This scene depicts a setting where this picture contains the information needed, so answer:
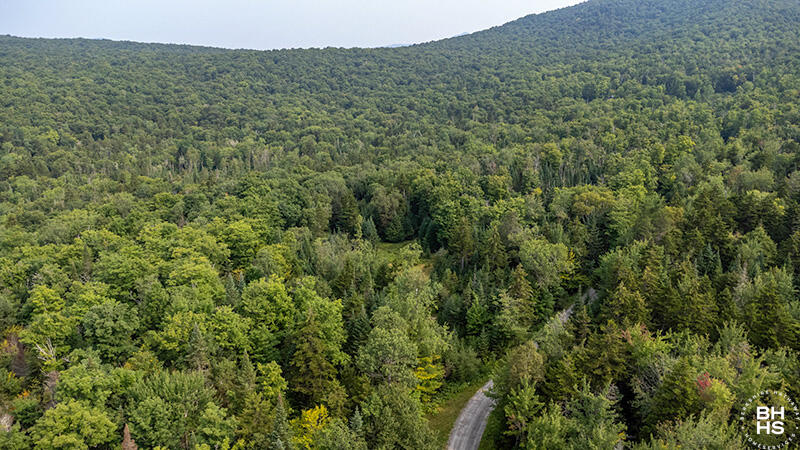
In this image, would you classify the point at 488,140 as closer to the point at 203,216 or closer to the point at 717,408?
the point at 203,216

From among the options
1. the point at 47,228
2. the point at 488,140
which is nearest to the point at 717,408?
the point at 47,228

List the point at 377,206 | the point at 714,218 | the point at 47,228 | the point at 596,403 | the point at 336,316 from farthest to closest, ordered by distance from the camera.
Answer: the point at 377,206 → the point at 47,228 → the point at 714,218 → the point at 336,316 → the point at 596,403

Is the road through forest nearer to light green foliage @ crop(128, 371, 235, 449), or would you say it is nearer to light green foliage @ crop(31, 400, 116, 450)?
light green foliage @ crop(128, 371, 235, 449)

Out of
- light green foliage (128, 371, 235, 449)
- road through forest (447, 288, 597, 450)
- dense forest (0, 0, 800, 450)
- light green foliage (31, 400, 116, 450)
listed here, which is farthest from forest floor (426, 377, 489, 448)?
light green foliage (31, 400, 116, 450)

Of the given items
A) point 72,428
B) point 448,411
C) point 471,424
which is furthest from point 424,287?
point 72,428

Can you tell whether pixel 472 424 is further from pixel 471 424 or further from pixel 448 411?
pixel 448 411

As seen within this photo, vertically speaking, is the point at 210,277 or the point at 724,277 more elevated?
the point at 210,277

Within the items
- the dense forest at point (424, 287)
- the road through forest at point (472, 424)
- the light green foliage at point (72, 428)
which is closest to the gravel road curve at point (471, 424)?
the road through forest at point (472, 424)
